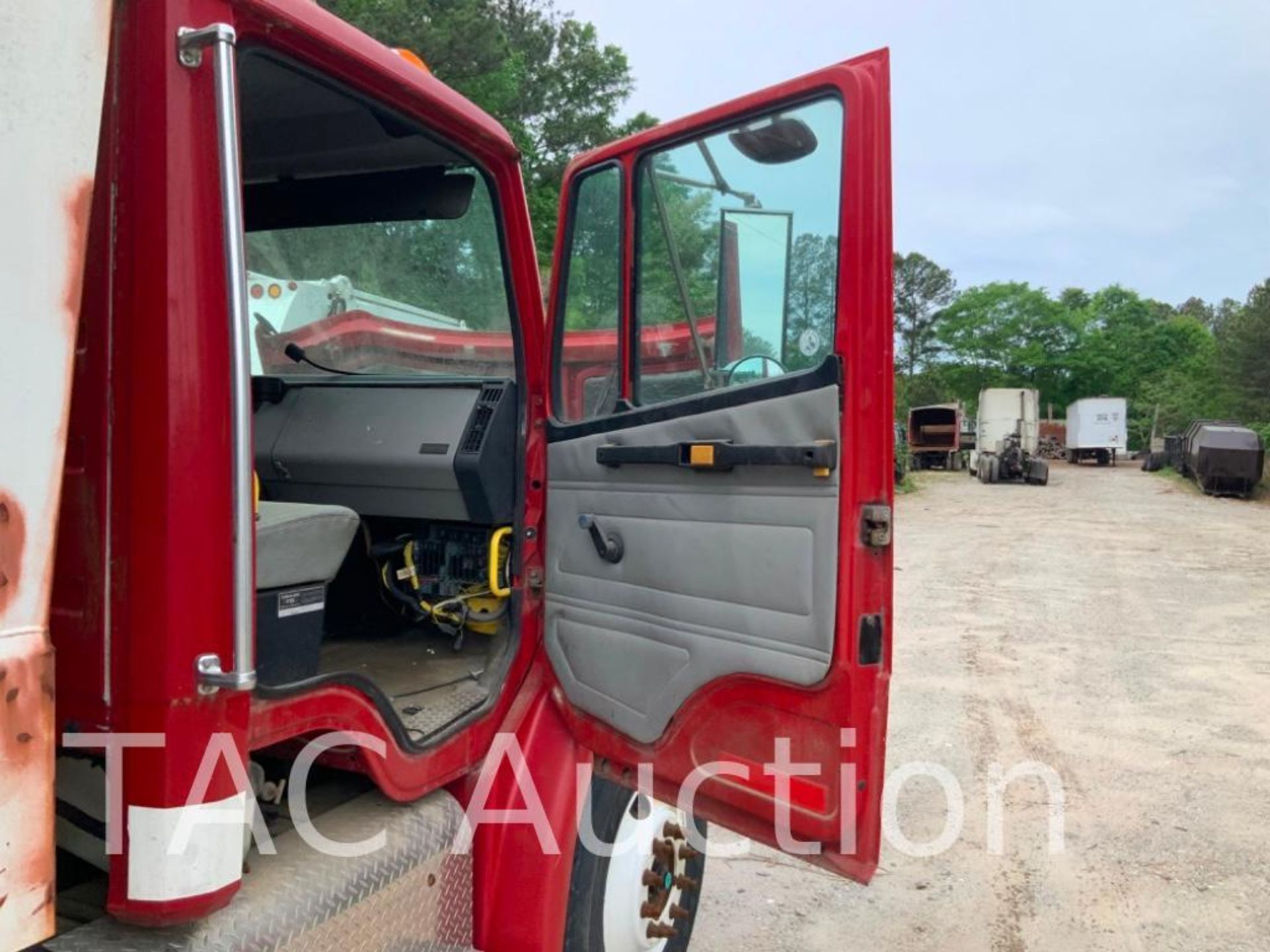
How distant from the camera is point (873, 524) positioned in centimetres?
203

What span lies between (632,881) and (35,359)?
2.15 metres

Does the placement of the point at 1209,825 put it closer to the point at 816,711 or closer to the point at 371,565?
the point at 816,711

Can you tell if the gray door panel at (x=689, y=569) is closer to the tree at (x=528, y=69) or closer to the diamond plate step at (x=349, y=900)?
the diamond plate step at (x=349, y=900)

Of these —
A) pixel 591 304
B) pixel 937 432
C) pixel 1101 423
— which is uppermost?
pixel 1101 423

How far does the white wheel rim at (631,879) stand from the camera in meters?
2.72

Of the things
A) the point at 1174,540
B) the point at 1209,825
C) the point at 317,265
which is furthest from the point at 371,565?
the point at 1174,540

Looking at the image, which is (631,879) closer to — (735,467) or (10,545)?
(735,467)

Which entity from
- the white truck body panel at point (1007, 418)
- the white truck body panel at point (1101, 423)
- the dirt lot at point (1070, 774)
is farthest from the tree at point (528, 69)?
the white truck body panel at point (1101, 423)

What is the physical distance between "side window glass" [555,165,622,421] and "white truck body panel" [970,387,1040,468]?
95.9 ft

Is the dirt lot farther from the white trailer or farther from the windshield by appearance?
the white trailer

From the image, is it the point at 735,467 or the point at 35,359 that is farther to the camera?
the point at 735,467

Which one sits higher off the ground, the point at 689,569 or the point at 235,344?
the point at 235,344

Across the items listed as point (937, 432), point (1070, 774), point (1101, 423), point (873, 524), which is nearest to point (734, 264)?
point (873, 524)

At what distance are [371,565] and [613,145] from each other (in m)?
1.48
